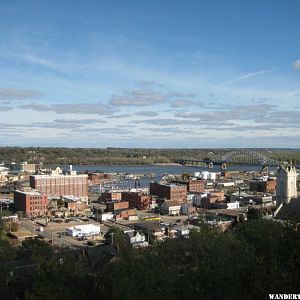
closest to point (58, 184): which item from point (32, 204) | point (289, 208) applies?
point (32, 204)

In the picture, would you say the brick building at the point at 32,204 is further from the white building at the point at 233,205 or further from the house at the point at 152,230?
the white building at the point at 233,205

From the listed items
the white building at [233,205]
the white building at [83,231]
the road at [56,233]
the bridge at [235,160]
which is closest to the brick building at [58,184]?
the road at [56,233]

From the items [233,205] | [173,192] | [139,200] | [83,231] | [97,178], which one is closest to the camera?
[83,231]

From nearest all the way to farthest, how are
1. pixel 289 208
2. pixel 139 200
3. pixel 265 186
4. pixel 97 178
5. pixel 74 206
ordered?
pixel 289 208 < pixel 74 206 < pixel 139 200 < pixel 265 186 < pixel 97 178

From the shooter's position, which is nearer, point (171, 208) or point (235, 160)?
point (171, 208)

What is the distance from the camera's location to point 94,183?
166 ft

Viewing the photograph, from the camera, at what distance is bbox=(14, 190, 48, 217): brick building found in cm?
2764

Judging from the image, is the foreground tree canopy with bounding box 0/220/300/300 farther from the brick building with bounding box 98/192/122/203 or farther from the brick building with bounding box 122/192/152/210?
the brick building with bounding box 98/192/122/203

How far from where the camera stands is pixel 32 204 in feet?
91.3

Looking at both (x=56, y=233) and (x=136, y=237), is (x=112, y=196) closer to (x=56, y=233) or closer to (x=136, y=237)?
(x=56, y=233)

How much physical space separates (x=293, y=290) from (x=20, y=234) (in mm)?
16957

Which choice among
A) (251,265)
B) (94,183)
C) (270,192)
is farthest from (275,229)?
(94,183)

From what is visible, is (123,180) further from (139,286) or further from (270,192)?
(139,286)

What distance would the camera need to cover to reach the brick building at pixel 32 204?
90.7 ft
